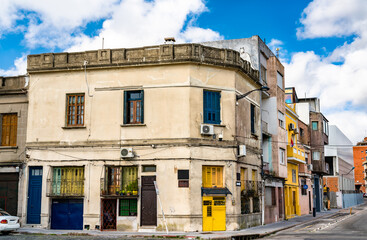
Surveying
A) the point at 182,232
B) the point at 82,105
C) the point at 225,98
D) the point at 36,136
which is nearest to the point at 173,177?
the point at 182,232

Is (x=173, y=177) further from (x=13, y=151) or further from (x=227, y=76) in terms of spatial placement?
(x=13, y=151)

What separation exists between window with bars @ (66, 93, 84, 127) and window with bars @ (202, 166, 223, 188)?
780cm

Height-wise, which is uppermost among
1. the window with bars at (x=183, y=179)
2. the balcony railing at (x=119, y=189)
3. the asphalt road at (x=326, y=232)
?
the window with bars at (x=183, y=179)

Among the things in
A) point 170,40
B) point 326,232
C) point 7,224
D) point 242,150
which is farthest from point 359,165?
point 7,224

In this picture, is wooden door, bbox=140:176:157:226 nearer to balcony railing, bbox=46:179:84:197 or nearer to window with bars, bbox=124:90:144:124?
window with bars, bbox=124:90:144:124

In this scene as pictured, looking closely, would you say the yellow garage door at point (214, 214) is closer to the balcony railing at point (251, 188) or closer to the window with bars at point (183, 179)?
the window with bars at point (183, 179)

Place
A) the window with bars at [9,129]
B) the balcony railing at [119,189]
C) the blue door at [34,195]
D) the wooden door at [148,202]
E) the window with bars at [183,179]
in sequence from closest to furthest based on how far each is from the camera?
1. the window with bars at [183,179]
2. the wooden door at [148,202]
3. the balcony railing at [119,189]
4. the blue door at [34,195]
5. the window with bars at [9,129]

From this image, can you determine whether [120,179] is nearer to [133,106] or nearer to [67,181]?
[67,181]

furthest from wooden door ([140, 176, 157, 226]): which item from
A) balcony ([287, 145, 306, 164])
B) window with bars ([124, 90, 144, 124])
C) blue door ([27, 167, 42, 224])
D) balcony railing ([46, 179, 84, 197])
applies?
balcony ([287, 145, 306, 164])

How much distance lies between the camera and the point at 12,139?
25.5 m

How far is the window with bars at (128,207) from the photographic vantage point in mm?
22641

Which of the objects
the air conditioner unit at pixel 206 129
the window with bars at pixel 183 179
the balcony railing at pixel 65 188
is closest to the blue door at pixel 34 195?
the balcony railing at pixel 65 188

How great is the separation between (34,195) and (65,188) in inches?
77.0

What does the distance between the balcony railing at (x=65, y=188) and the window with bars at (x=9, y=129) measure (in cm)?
388
